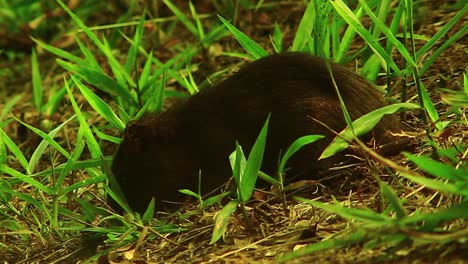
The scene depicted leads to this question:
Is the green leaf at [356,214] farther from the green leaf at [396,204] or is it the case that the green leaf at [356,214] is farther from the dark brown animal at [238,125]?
the dark brown animal at [238,125]

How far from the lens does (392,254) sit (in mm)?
2461

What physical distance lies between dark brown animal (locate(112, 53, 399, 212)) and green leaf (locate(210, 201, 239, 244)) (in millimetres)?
593

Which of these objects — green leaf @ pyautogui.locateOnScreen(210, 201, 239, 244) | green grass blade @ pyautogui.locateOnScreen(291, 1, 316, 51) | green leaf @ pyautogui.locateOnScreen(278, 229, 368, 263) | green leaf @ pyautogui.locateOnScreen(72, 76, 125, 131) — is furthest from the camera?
green grass blade @ pyautogui.locateOnScreen(291, 1, 316, 51)

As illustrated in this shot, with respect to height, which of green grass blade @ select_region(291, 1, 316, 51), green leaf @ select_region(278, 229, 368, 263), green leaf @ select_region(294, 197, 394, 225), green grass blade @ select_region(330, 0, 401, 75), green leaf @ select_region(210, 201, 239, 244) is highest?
green grass blade @ select_region(330, 0, 401, 75)

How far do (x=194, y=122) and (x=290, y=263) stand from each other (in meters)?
1.27

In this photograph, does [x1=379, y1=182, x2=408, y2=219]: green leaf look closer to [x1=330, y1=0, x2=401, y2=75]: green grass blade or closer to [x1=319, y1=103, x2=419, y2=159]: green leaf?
[x1=319, y1=103, x2=419, y2=159]: green leaf

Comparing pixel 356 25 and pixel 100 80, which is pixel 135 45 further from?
pixel 356 25

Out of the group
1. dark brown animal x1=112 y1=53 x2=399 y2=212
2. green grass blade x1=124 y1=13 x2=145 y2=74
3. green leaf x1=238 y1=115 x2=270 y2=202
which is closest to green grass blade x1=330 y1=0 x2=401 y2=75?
dark brown animal x1=112 y1=53 x2=399 y2=212

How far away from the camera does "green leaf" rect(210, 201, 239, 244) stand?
2951 mm

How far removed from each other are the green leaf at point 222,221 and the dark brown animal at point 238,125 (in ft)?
1.94

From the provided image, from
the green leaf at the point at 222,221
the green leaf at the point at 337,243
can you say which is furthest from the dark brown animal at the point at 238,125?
the green leaf at the point at 337,243

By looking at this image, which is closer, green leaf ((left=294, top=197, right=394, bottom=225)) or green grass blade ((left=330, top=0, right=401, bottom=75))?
green leaf ((left=294, top=197, right=394, bottom=225))

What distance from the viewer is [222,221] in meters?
3.00

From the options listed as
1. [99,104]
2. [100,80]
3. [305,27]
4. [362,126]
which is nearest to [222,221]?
[362,126]
